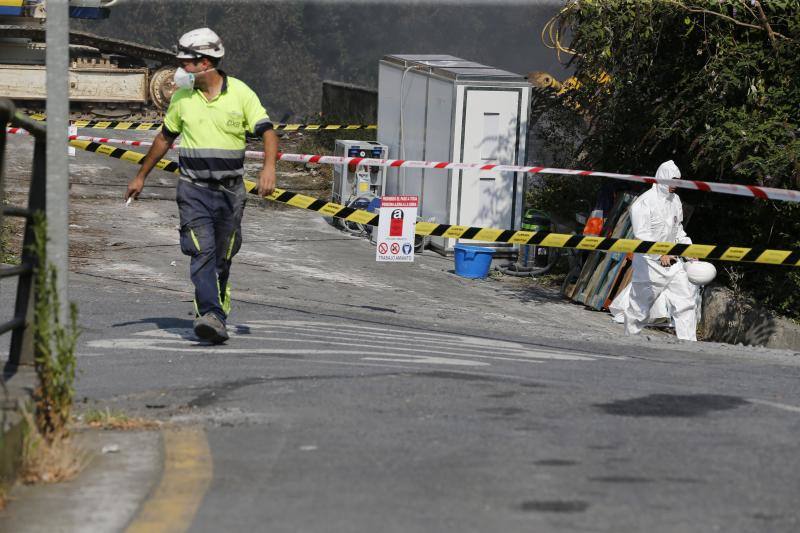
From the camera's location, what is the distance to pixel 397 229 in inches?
461

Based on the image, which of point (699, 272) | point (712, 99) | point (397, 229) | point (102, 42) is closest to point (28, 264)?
point (397, 229)

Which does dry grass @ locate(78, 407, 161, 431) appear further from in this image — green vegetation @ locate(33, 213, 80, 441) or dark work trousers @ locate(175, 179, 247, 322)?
dark work trousers @ locate(175, 179, 247, 322)

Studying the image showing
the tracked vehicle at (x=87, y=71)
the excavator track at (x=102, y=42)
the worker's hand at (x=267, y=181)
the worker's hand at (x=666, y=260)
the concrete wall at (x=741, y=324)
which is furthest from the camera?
the tracked vehicle at (x=87, y=71)

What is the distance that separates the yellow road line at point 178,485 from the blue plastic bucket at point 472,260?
31.8ft

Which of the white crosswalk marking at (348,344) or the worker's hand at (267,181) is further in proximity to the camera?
the white crosswalk marking at (348,344)

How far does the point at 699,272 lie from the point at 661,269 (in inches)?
14.7

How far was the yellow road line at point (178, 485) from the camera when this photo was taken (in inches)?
174

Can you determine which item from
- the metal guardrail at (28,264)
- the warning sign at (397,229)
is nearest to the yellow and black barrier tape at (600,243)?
the warning sign at (397,229)

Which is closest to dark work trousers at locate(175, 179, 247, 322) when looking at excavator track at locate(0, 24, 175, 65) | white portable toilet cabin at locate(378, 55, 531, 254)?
white portable toilet cabin at locate(378, 55, 531, 254)

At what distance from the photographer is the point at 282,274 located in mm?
13547

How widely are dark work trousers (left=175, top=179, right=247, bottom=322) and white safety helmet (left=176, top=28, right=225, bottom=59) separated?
76 cm

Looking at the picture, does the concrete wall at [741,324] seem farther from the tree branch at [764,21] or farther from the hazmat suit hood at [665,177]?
the tree branch at [764,21]

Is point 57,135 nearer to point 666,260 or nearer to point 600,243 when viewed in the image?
point 600,243

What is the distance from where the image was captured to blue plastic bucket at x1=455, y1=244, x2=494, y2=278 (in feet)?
49.5
